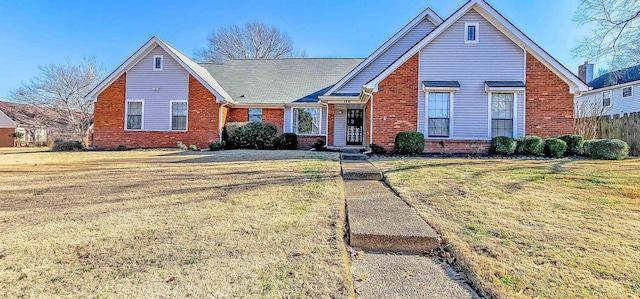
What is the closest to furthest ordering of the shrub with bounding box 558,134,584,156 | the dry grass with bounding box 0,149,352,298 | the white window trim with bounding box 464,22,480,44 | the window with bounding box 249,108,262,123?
the dry grass with bounding box 0,149,352,298, the shrub with bounding box 558,134,584,156, the white window trim with bounding box 464,22,480,44, the window with bounding box 249,108,262,123

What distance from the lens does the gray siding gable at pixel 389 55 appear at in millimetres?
15320

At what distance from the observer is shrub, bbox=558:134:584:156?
10688 millimetres

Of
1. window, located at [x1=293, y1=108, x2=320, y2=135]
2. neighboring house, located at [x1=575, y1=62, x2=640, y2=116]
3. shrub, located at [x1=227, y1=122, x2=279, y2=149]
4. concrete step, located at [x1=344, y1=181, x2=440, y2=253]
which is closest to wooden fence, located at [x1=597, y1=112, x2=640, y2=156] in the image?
neighboring house, located at [x1=575, y1=62, x2=640, y2=116]

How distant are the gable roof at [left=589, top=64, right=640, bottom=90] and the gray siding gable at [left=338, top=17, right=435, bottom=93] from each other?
7942mm

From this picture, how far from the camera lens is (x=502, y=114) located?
11.8 meters

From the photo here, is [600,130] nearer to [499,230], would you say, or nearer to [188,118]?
[499,230]

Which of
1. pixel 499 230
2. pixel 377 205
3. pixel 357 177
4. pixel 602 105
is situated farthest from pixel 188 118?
pixel 602 105

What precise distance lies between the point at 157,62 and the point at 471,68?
15.0 metres

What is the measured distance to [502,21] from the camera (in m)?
11.4

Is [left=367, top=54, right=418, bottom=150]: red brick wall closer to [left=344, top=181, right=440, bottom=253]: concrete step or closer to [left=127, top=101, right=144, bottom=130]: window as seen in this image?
[left=344, top=181, right=440, bottom=253]: concrete step

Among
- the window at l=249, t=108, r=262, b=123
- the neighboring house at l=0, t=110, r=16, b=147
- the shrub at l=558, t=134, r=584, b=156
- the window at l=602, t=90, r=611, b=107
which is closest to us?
the shrub at l=558, t=134, r=584, b=156

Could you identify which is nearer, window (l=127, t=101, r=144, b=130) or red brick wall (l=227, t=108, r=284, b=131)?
window (l=127, t=101, r=144, b=130)

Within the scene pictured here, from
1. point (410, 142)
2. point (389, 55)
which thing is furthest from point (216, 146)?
point (389, 55)

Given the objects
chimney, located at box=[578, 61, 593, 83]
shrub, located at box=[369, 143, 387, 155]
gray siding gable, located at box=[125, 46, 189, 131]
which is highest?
chimney, located at box=[578, 61, 593, 83]
